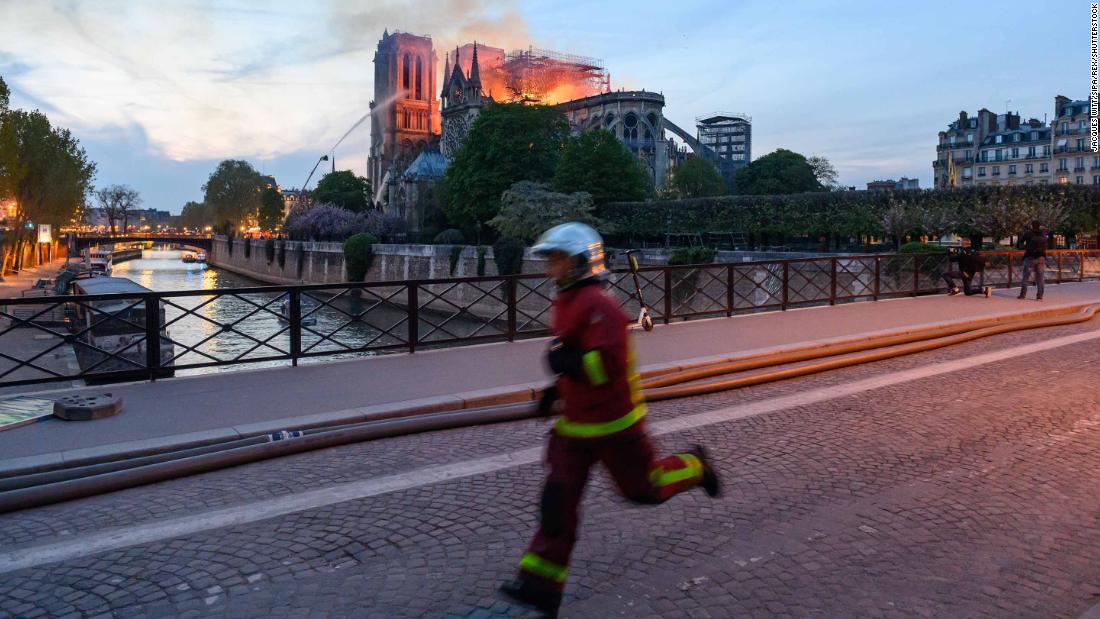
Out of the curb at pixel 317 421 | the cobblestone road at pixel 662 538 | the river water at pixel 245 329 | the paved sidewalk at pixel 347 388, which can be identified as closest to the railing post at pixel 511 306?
the paved sidewalk at pixel 347 388

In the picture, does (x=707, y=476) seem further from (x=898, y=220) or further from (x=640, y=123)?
(x=640, y=123)

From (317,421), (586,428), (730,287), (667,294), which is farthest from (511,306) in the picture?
(586,428)

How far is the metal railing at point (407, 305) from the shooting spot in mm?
9945

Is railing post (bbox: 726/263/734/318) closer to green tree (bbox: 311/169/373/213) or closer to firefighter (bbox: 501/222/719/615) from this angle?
firefighter (bbox: 501/222/719/615)

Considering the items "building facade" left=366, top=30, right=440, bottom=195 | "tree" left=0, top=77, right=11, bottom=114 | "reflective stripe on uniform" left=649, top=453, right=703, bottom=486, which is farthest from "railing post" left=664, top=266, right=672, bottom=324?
"building facade" left=366, top=30, right=440, bottom=195

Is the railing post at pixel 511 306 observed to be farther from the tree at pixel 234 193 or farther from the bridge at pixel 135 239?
the tree at pixel 234 193

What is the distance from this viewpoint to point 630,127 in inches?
4370

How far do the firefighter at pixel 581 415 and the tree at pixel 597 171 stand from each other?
53410 millimetres

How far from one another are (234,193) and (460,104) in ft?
114

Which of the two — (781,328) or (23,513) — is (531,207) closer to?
(781,328)

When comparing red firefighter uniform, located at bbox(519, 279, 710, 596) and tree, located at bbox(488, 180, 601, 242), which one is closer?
red firefighter uniform, located at bbox(519, 279, 710, 596)

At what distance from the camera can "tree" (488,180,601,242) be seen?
5288 cm

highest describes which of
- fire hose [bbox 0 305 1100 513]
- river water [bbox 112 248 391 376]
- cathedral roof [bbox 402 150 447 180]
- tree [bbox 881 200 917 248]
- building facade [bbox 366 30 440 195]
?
building facade [bbox 366 30 440 195]

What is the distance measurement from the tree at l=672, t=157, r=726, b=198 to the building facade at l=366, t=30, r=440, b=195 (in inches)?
2283
